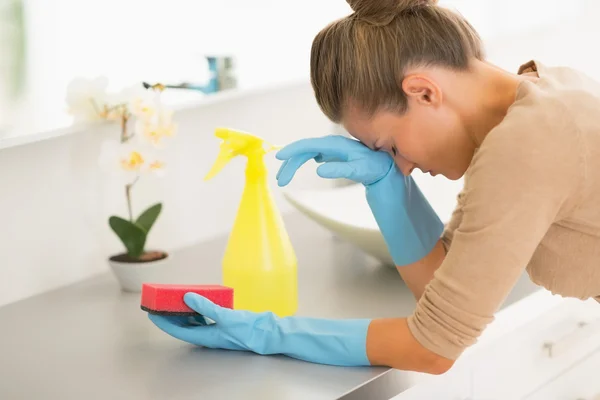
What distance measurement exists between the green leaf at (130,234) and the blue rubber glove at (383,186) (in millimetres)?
383

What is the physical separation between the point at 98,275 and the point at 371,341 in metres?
0.73

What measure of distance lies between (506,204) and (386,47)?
279 mm

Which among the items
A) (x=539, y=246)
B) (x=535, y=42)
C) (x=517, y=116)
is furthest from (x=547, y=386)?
(x=535, y=42)

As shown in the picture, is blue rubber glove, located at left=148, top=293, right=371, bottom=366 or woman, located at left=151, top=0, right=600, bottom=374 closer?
woman, located at left=151, top=0, right=600, bottom=374

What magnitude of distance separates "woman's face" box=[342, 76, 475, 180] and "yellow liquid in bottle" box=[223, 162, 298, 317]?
23cm

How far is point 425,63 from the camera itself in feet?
4.56

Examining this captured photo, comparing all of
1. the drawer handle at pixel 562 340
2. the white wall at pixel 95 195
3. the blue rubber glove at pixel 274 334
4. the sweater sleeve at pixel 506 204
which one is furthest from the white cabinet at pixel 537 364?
the white wall at pixel 95 195

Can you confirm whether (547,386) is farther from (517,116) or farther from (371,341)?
(517,116)

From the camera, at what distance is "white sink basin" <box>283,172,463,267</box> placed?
5.96 ft

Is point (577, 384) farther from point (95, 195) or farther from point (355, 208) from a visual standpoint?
point (95, 195)

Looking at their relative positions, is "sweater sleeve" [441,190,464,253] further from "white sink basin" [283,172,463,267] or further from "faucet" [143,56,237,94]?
"faucet" [143,56,237,94]

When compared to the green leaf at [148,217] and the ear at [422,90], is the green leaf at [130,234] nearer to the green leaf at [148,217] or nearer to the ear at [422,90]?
the green leaf at [148,217]

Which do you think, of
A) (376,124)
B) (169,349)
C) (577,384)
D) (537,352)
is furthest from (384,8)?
(577,384)

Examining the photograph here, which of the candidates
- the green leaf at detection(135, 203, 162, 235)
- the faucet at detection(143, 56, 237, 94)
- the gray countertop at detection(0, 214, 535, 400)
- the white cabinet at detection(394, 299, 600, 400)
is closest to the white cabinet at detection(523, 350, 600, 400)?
the white cabinet at detection(394, 299, 600, 400)
